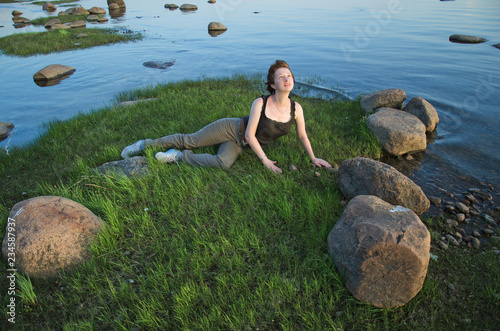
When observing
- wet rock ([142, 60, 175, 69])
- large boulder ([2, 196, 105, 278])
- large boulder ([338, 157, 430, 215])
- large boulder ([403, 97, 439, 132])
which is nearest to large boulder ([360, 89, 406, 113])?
large boulder ([403, 97, 439, 132])

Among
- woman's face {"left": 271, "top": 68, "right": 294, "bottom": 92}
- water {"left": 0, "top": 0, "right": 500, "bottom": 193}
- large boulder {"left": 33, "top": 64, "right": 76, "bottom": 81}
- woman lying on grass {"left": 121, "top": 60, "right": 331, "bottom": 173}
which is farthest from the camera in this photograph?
large boulder {"left": 33, "top": 64, "right": 76, "bottom": 81}

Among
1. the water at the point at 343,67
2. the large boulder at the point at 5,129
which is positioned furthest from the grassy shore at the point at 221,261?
the large boulder at the point at 5,129

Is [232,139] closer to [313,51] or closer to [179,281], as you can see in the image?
[179,281]

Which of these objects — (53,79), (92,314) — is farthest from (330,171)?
(53,79)

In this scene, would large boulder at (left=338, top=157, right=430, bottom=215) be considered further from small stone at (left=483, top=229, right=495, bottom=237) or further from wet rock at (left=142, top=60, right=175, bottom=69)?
wet rock at (left=142, top=60, right=175, bottom=69)

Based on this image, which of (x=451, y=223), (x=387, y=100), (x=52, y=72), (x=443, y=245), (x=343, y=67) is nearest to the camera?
(x=443, y=245)

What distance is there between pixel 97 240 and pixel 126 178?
138cm

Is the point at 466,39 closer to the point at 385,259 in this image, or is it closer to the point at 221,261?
the point at 385,259

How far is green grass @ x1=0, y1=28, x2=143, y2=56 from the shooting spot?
2025cm

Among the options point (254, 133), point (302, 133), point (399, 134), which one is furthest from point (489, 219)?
point (254, 133)

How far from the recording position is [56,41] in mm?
21922

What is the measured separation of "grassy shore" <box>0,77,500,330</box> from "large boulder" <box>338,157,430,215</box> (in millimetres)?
356

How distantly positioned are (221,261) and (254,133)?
2494 mm

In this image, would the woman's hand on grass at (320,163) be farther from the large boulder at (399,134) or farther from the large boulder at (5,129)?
the large boulder at (5,129)
